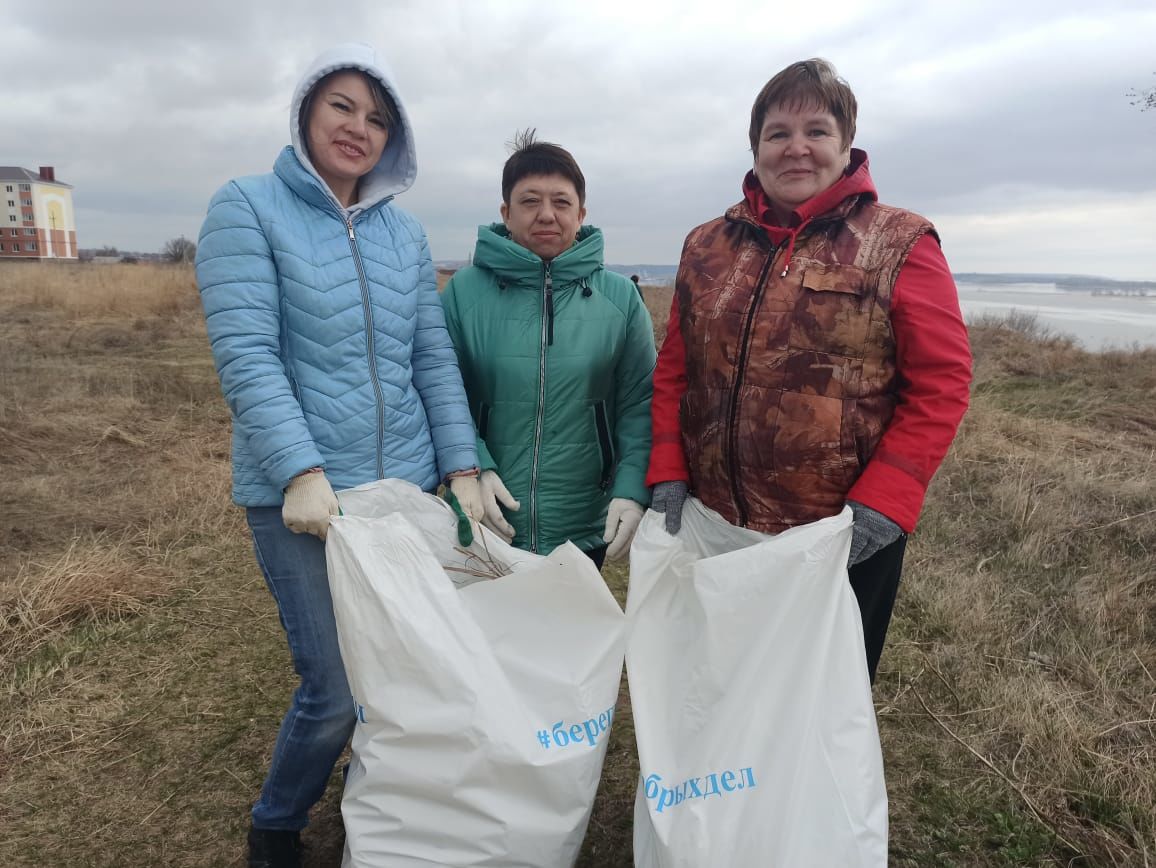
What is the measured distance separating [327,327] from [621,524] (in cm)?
82

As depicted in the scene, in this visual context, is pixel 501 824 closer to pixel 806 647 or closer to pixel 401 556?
pixel 401 556

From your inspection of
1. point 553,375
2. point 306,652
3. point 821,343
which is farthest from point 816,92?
point 306,652

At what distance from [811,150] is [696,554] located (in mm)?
893

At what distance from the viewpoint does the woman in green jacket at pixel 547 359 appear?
1910mm

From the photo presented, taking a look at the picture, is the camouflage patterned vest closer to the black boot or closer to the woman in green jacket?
the woman in green jacket

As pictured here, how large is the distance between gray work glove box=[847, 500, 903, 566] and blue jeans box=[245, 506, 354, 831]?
110 cm

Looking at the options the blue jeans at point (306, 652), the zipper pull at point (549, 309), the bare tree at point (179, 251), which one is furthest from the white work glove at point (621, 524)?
the bare tree at point (179, 251)

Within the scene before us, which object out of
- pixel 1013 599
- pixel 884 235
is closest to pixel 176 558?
pixel 884 235

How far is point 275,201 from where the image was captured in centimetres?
155

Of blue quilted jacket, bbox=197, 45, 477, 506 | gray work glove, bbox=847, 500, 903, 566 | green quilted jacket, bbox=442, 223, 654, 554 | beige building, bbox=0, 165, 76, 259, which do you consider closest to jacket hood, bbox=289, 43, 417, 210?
blue quilted jacket, bbox=197, 45, 477, 506

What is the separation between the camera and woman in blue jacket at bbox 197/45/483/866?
58.4 inches

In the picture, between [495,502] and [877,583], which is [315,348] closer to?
[495,502]

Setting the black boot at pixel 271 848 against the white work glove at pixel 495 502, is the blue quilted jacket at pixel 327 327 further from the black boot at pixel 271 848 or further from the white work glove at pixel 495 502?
the black boot at pixel 271 848

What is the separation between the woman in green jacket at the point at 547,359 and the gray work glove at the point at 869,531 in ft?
1.83
